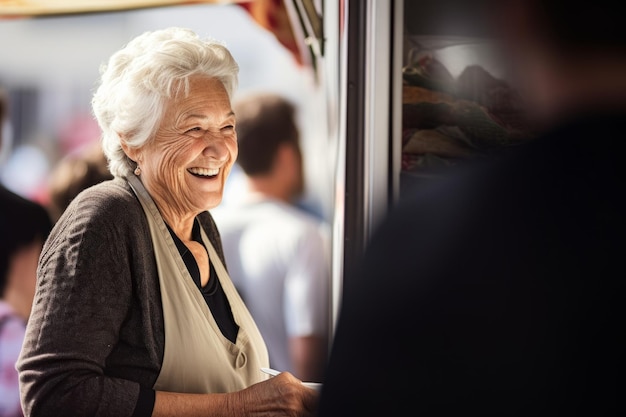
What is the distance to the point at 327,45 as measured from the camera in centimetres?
204

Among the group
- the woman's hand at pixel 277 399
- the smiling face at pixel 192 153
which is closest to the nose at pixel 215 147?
the smiling face at pixel 192 153

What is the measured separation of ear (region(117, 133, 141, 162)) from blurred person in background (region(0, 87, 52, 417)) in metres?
0.25

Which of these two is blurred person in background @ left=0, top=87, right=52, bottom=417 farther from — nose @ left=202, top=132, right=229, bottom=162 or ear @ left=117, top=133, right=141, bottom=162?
nose @ left=202, top=132, right=229, bottom=162

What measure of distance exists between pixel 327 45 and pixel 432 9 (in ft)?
0.90

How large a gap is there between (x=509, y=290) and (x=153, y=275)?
4.09 ft

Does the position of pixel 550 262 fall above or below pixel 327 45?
below

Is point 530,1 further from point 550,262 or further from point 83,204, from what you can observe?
point 83,204

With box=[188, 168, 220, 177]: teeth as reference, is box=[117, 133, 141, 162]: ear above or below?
above

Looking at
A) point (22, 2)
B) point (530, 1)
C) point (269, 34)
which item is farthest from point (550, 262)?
point (22, 2)

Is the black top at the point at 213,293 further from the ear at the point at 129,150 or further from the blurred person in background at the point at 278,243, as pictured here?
the ear at the point at 129,150

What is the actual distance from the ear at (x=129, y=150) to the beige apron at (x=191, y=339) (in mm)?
49

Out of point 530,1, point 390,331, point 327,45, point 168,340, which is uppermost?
point 327,45

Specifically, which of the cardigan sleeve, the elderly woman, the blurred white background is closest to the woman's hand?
the elderly woman

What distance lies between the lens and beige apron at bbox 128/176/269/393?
6.17ft
